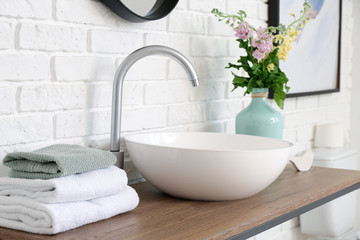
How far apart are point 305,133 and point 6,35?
1.59 meters

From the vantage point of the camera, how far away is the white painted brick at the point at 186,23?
5.68ft

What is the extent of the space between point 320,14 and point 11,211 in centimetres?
185

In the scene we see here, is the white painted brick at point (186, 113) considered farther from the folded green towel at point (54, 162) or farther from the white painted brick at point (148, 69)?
the folded green towel at point (54, 162)

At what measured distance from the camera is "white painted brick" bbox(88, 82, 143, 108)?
1.48 metres

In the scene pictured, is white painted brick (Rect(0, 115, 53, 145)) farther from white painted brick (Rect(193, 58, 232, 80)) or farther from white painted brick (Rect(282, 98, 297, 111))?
white painted brick (Rect(282, 98, 297, 111))

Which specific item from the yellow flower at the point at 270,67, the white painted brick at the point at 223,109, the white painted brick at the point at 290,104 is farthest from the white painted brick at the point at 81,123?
the white painted brick at the point at 290,104

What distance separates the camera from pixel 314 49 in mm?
2518

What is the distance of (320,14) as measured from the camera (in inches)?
100

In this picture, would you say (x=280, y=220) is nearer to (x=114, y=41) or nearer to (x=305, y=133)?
(x=114, y=41)

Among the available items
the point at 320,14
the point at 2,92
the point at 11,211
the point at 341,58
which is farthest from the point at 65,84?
the point at 341,58

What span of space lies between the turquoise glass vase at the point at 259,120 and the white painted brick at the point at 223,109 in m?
0.09

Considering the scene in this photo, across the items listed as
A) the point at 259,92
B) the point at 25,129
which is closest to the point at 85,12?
the point at 25,129

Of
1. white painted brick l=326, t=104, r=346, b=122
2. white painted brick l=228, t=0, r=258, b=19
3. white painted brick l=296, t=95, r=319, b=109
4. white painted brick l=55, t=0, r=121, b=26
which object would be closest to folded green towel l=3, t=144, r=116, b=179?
white painted brick l=55, t=0, r=121, b=26

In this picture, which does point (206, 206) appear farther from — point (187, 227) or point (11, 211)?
point (11, 211)
